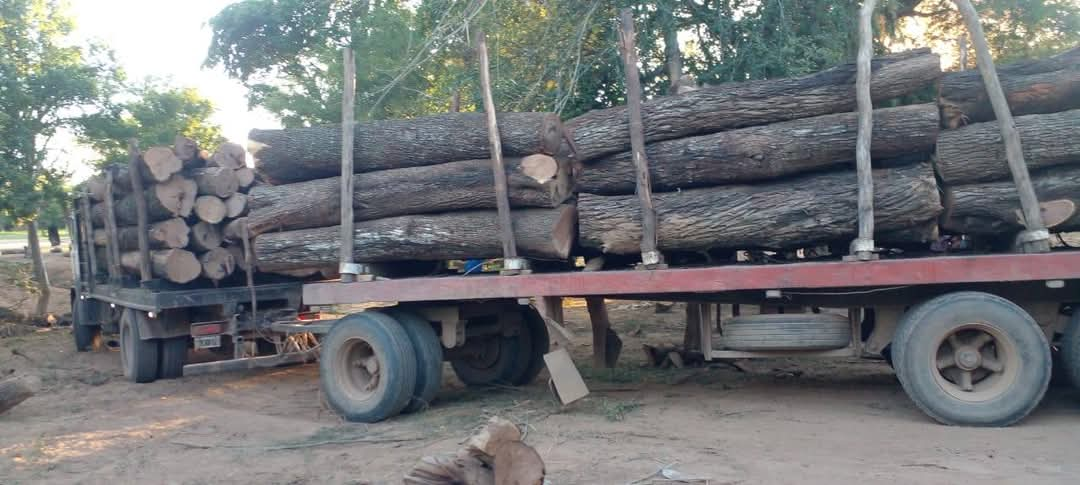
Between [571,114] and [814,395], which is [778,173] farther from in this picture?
[571,114]

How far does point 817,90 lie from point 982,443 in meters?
2.65

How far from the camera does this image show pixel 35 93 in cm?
1563

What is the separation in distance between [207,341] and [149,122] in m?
9.52

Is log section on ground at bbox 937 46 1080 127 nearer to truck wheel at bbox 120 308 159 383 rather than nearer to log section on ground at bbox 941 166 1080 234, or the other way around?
log section on ground at bbox 941 166 1080 234

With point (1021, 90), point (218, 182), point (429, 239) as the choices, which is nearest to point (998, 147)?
point (1021, 90)

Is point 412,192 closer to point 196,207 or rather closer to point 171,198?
point 196,207

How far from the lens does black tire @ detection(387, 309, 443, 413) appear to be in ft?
25.7

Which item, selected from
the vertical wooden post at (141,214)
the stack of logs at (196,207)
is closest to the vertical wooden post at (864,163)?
the stack of logs at (196,207)

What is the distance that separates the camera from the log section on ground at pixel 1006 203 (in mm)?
6223

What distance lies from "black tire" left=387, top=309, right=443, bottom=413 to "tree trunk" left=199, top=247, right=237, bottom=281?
120 inches

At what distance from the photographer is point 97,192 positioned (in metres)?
11.9

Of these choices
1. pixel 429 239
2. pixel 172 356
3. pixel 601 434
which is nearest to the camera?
pixel 601 434

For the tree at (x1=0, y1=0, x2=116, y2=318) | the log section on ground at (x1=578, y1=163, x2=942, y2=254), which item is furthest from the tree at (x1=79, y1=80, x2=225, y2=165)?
the log section on ground at (x1=578, y1=163, x2=942, y2=254)

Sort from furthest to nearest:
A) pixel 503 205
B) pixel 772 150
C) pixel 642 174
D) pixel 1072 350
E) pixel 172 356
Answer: pixel 172 356, pixel 503 205, pixel 642 174, pixel 772 150, pixel 1072 350
